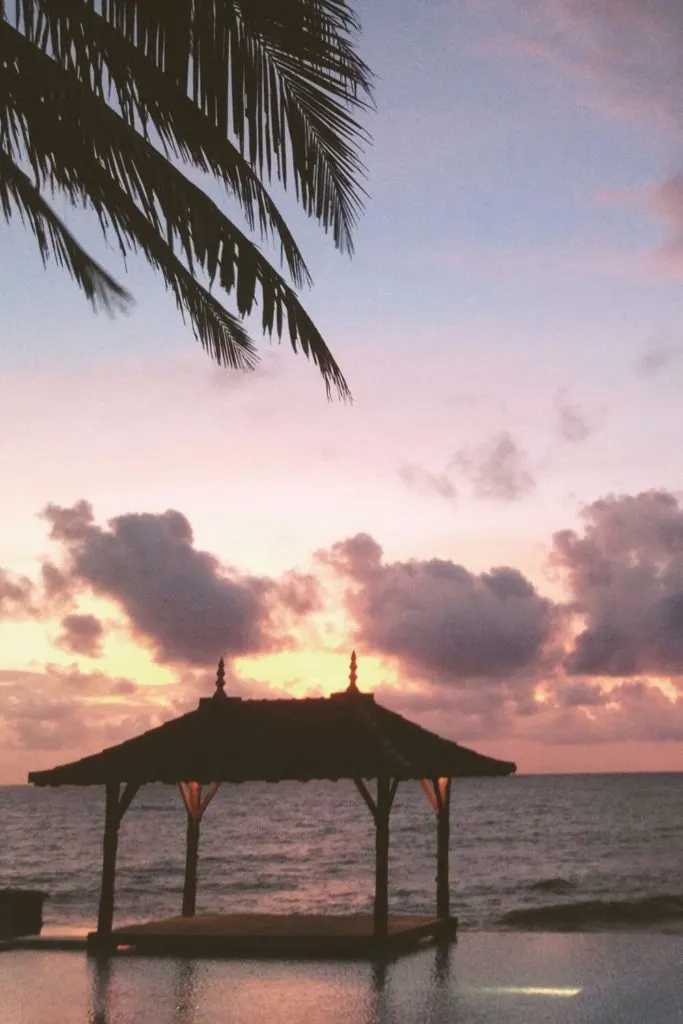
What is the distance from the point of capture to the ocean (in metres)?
46.2

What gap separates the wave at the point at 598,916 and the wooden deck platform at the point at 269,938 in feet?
83.0

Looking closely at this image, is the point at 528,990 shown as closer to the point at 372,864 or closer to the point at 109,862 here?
the point at 109,862

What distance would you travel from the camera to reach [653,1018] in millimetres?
10867

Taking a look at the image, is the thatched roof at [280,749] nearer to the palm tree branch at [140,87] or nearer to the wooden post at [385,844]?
the wooden post at [385,844]

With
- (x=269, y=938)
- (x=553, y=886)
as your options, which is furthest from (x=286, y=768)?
(x=553, y=886)

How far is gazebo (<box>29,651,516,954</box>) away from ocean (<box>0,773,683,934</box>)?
431 inches

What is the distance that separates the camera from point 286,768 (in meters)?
15.3

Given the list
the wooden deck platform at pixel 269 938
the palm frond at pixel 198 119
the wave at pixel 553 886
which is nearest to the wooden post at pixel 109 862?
the wooden deck platform at pixel 269 938

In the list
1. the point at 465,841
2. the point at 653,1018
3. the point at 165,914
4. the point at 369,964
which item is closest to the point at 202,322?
the point at 653,1018

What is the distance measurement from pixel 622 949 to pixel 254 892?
3982 cm

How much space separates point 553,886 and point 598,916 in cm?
1072

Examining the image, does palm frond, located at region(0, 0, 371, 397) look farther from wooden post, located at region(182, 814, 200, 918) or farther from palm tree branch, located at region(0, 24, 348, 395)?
wooden post, located at region(182, 814, 200, 918)

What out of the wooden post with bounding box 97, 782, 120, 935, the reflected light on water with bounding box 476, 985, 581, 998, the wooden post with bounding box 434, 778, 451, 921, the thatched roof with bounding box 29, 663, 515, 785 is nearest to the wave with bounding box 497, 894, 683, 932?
the wooden post with bounding box 434, 778, 451, 921

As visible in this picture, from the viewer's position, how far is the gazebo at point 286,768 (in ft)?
49.9
